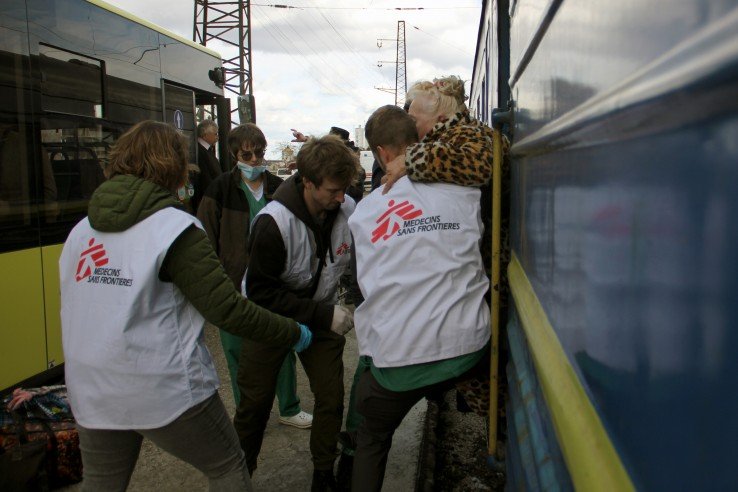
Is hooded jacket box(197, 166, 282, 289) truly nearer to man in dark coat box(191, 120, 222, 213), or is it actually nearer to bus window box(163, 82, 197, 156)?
man in dark coat box(191, 120, 222, 213)

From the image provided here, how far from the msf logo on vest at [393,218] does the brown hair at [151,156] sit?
2.14 feet

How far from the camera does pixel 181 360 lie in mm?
1868

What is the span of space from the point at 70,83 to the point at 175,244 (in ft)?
9.93

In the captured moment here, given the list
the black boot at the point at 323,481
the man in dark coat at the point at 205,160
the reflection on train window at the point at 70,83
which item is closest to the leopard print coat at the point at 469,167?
the black boot at the point at 323,481

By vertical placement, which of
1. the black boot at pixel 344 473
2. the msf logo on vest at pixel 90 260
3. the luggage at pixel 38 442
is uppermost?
the msf logo on vest at pixel 90 260

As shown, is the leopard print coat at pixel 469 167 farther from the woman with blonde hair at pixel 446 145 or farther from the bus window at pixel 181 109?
the bus window at pixel 181 109

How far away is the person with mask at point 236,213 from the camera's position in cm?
347

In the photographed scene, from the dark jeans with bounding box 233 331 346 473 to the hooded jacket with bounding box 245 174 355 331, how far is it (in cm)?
20

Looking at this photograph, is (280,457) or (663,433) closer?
(663,433)

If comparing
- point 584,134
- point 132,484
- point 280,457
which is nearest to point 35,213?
point 132,484

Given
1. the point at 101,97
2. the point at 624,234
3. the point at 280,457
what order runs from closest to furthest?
1. the point at 624,234
2. the point at 280,457
3. the point at 101,97

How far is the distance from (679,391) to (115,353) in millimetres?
1618

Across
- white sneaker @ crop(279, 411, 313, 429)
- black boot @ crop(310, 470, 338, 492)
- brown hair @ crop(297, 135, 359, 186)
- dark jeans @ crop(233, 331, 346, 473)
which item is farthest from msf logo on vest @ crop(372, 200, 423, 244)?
white sneaker @ crop(279, 411, 313, 429)

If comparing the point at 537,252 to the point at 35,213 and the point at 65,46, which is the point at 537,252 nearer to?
the point at 35,213
